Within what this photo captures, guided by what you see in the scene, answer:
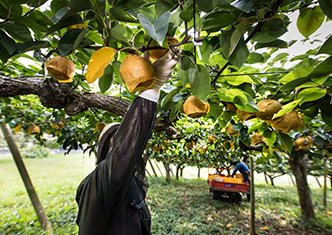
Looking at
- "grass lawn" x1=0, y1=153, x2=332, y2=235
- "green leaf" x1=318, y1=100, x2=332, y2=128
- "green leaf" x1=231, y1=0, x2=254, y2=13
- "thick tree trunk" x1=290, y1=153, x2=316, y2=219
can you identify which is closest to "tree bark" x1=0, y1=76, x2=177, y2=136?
"green leaf" x1=231, y1=0, x2=254, y2=13

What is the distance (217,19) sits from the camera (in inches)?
15.7

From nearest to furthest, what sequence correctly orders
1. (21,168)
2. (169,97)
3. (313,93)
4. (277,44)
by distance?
(277,44), (313,93), (169,97), (21,168)

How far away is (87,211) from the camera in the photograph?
68 centimetres

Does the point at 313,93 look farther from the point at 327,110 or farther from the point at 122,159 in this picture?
the point at 122,159

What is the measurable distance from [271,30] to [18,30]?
688 millimetres

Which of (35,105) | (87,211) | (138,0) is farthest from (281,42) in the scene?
(35,105)

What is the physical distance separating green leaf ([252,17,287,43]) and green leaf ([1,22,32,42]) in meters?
0.64

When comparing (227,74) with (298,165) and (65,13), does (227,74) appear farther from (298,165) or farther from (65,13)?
(298,165)

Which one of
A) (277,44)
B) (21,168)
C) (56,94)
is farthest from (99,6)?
(21,168)

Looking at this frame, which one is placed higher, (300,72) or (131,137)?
(300,72)

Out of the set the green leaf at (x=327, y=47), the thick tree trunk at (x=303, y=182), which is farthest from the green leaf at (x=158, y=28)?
the thick tree trunk at (x=303, y=182)

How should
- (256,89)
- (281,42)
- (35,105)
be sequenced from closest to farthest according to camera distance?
(281,42)
(256,89)
(35,105)

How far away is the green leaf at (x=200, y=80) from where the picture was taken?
526 mm

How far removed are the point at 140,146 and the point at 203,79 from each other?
31 centimetres
